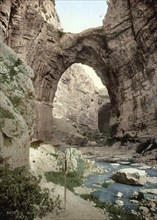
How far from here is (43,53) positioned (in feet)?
135

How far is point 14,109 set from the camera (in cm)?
1630

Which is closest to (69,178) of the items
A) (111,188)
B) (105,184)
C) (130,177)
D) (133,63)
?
(105,184)

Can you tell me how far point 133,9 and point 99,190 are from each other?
29.6 metres

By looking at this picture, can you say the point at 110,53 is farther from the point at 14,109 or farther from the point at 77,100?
the point at 77,100

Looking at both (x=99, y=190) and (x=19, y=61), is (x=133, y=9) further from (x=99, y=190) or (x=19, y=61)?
(x=99, y=190)

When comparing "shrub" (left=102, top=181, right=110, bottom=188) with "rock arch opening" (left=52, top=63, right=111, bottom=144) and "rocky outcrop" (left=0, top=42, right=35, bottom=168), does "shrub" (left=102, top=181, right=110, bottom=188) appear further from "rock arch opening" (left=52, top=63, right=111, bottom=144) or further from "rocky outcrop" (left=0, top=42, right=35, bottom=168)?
"rock arch opening" (left=52, top=63, right=111, bottom=144)

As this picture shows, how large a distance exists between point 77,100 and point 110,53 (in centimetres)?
3786

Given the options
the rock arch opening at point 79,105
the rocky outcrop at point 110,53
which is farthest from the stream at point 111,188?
the rock arch opening at point 79,105

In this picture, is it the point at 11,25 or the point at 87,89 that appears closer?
the point at 11,25

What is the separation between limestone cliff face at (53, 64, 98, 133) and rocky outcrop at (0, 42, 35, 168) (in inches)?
1997

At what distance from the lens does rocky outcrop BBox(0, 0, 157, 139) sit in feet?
115

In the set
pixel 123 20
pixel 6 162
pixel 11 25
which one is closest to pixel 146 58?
pixel 123 20

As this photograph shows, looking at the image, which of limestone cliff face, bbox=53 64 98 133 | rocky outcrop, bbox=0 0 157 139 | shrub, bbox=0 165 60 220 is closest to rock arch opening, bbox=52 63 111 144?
limestone cliff face, bbox=53 64 98 133

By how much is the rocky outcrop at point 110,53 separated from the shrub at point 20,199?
24.2 metres
